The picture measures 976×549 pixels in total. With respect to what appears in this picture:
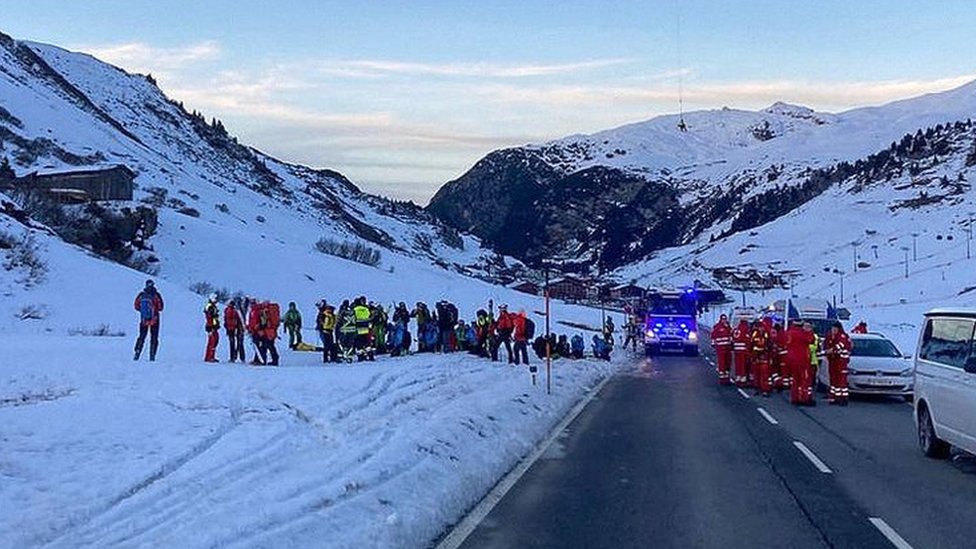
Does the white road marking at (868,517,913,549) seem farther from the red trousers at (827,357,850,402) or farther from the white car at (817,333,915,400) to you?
the white car at (817,333,915,400)

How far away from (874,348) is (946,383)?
11641 millimetres

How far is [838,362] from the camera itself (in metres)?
22.7

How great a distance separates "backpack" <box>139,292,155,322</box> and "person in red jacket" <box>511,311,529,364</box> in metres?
10.9

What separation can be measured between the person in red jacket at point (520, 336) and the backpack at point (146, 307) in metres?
10.9

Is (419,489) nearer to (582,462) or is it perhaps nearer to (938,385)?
(582,462)

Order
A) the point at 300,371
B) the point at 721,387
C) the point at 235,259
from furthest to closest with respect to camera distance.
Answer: the point at 235,259 → the point at 721,387 → the point at 300,371

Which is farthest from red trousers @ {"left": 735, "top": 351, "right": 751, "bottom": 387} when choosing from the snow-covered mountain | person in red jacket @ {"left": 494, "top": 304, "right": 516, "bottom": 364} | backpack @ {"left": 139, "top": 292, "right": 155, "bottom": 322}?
the snow-covered mountain

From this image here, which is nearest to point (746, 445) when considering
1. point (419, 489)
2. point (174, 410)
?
point (419, 489)

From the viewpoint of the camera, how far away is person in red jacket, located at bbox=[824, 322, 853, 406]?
22422 mm

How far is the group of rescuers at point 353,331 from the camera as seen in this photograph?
25688 millimetres

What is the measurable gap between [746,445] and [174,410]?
7.74 meters

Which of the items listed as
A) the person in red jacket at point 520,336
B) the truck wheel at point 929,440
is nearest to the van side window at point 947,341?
the truck wheel at point 929,440

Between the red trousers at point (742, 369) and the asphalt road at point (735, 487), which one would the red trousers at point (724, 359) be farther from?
the asphalt road at point (735, 487)

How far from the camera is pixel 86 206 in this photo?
2522 inches
